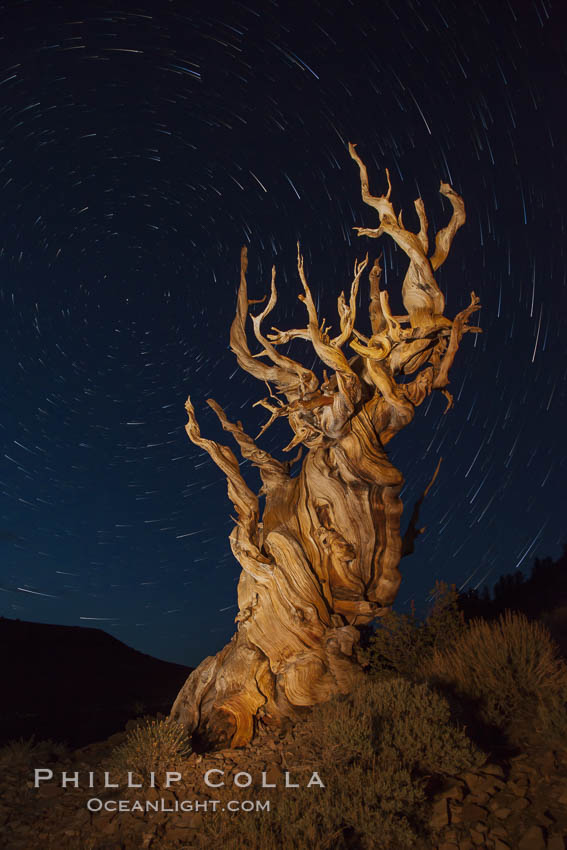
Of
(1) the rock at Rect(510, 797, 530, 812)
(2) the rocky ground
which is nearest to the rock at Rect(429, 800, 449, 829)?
(2) the rocky ground

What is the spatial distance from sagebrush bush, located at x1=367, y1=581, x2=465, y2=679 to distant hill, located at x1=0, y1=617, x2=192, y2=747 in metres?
5.39

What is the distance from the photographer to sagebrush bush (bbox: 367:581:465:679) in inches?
297

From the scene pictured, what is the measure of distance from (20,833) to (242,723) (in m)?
3.12

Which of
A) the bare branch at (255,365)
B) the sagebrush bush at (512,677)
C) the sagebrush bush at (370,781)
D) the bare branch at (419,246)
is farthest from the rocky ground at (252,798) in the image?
the bare branch at (419,246)

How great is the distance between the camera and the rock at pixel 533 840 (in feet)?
11.9

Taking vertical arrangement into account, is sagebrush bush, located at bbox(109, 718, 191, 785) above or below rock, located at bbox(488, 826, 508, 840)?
above

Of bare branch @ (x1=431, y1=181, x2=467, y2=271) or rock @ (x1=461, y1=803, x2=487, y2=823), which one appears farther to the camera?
bare branch @ (x1=431, y1=181, x2=467, y2=271)

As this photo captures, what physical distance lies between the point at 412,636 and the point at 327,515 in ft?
7.13

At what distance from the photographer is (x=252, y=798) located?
16.1ft

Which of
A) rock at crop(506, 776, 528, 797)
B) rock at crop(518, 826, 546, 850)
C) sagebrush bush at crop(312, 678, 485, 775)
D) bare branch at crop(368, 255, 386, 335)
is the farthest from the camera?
bare branch at crop(368, 255, 386, 335)

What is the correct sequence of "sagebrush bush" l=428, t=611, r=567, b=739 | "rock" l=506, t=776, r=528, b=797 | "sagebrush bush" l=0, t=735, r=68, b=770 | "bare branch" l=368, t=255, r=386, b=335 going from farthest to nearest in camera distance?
"bare branch" l=368, t=255, r=386, b=335 → "sagebrush bush" l=0, t=735, r=68, b=770 → "sagebrush bush" l=428, t=611, r=567, b=739 → "rock" l=506, t=776, r=528, b=797

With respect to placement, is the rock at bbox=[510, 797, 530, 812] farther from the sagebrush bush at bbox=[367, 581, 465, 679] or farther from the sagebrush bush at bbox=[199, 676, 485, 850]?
the sagebrush bush at bbox=[367, 581, 465, 679]

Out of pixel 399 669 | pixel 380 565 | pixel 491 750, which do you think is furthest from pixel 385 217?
pixel 491 750

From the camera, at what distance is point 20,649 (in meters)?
22.5
